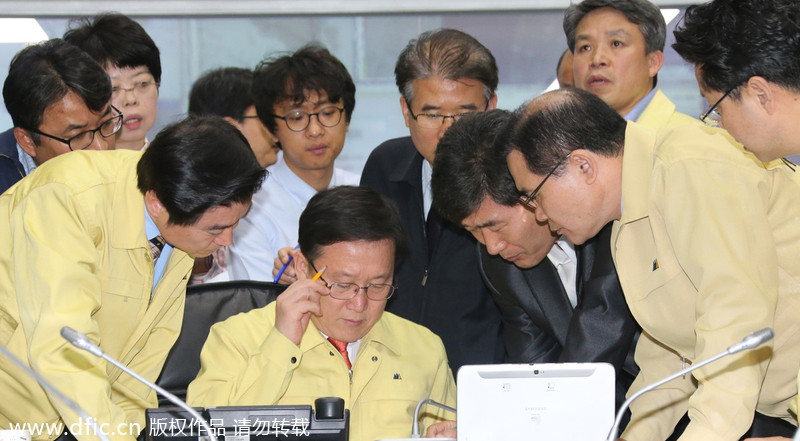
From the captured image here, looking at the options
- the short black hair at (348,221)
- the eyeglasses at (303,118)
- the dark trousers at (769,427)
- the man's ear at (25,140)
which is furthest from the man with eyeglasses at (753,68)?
the man's ear at (25,140)

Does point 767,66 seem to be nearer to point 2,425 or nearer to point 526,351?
point 526,351

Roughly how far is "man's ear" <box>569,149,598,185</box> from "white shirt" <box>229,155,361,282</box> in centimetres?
147

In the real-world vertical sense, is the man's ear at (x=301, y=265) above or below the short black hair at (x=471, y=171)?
below

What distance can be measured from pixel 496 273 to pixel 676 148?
3.01ft

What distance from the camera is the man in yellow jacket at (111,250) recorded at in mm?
2055

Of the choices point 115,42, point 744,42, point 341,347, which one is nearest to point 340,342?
point 341,347

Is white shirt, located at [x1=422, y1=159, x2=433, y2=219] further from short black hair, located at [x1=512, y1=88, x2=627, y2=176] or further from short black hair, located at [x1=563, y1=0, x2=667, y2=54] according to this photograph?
short black hair, located at [x1=512, y1=88, x2=627, y2=176]

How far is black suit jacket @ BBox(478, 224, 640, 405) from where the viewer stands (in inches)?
92.6

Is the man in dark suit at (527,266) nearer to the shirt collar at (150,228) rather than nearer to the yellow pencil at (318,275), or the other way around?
the yellow pencil at (318,275)

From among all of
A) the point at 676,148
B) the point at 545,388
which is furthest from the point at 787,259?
the point at 545,388

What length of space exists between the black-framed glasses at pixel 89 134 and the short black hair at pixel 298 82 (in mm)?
634

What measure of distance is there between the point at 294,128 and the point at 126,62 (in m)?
0.71

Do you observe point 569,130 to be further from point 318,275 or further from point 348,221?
point 318,275

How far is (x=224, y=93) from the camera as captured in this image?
3.79m
